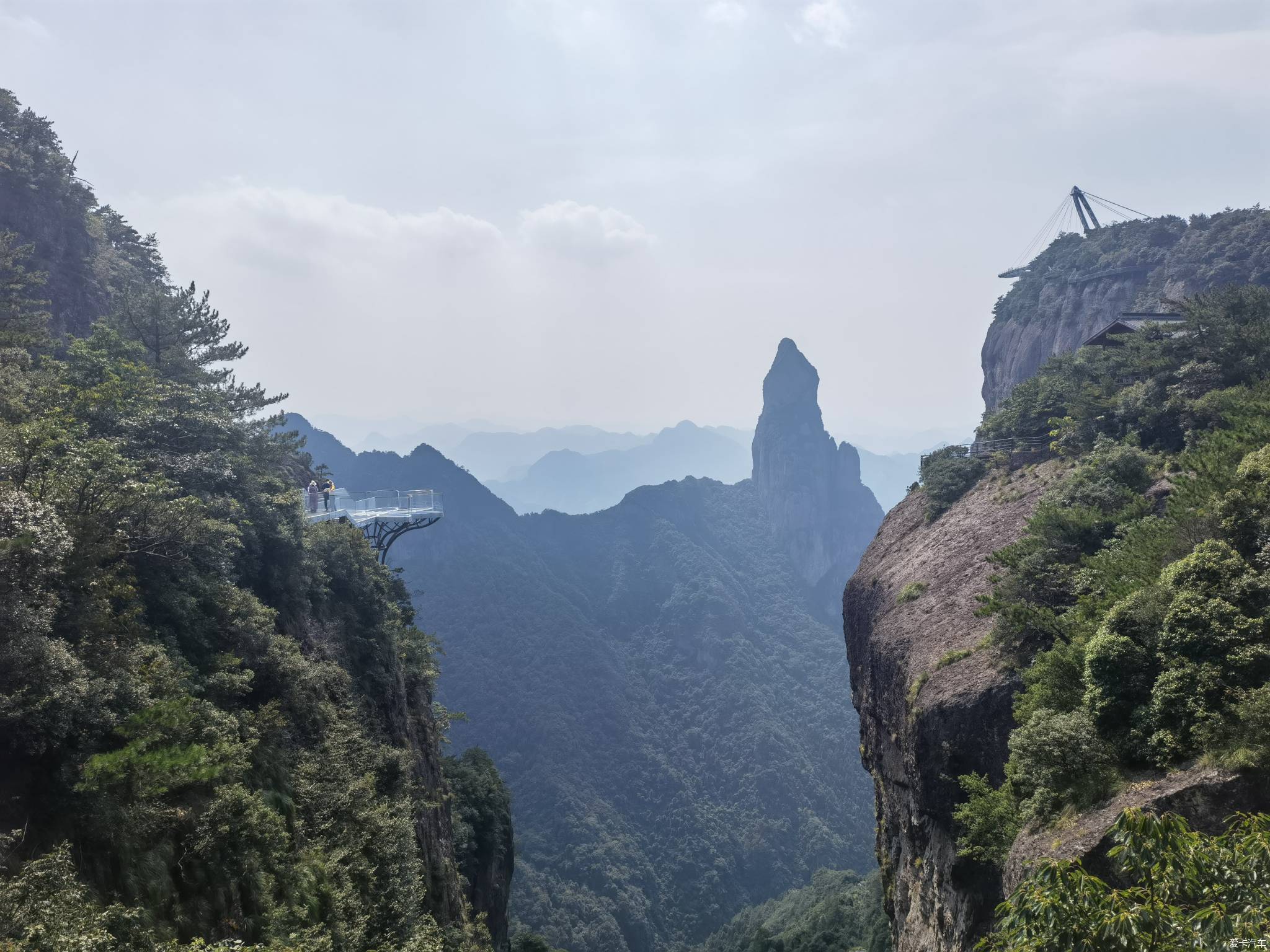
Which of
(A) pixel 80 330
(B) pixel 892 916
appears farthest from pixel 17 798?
(A) pixel 80 330

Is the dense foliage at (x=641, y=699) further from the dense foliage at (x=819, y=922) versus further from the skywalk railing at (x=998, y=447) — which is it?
the skywalk railing at (x=998, y=447)

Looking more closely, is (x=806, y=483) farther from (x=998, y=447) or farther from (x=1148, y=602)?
(x=1148, y=602)

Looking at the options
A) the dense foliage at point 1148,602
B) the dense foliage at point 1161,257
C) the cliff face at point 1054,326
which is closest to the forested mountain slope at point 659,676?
the dense foliage at point 1148,602

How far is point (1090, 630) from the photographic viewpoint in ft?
46.4

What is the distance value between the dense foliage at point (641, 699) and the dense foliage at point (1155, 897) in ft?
192

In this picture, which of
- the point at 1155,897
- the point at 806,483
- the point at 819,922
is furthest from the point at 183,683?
the point at 806,483

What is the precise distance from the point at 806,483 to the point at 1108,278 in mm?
102972

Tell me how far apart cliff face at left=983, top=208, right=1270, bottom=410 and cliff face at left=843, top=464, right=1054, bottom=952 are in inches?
1305

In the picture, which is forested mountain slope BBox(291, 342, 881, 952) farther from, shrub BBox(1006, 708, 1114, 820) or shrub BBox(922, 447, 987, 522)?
shrub BBox(1006, 708, 1114, 820)

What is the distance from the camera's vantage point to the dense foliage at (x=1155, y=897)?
497cm

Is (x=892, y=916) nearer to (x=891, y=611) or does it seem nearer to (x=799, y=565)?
(x=891, y=611)

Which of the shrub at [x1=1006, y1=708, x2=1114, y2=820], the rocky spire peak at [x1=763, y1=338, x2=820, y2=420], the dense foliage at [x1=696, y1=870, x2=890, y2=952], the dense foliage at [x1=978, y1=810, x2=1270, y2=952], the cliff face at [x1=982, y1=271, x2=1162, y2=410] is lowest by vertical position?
the dense foliage at [x1=696, y1=870, x2=890, y2=952]

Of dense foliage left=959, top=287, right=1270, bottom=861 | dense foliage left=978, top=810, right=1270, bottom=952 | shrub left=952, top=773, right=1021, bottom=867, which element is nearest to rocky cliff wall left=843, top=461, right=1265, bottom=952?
shrub left=952, top=773, right=1021, bottom=867

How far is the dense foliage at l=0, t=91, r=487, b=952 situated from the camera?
398 inches
